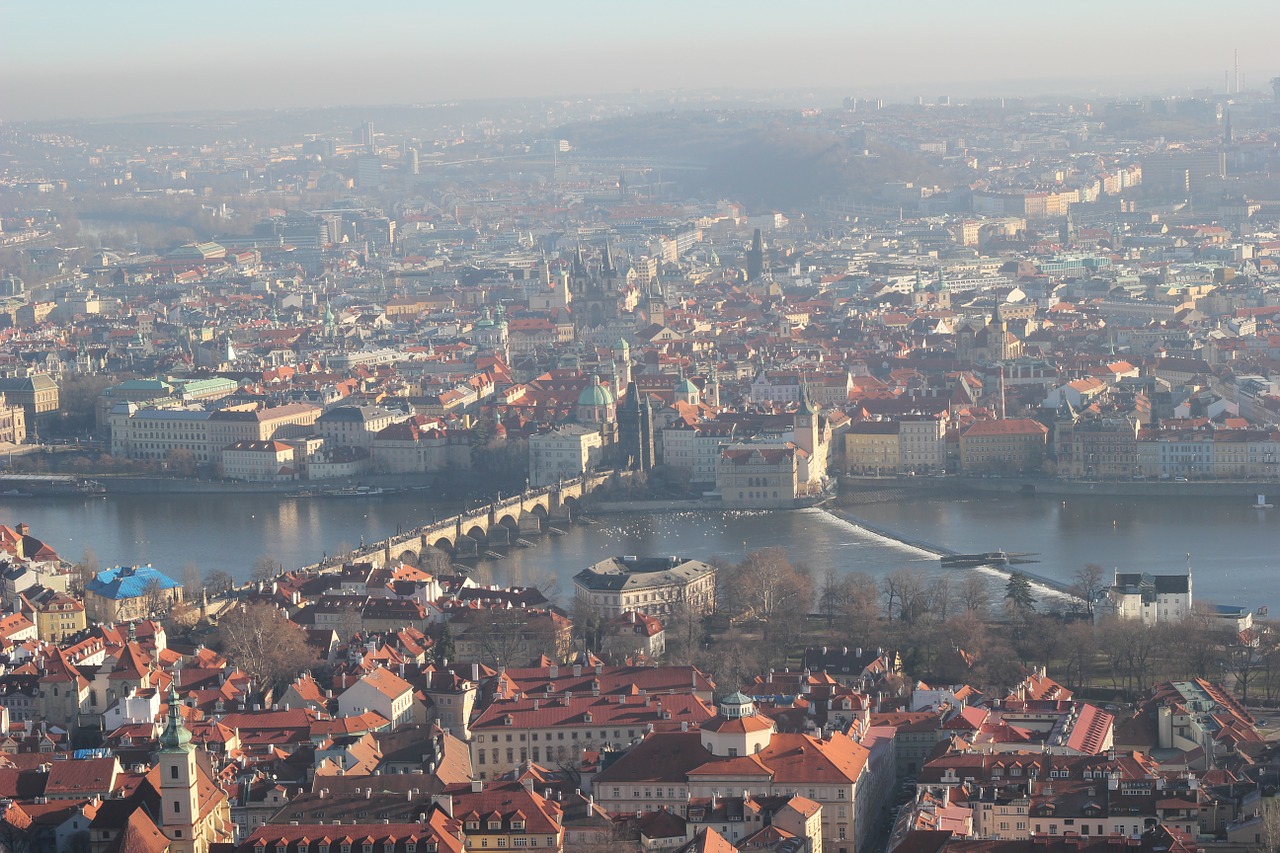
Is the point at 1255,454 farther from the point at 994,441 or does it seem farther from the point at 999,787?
the point at 999,787

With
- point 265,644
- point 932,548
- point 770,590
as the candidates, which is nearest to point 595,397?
point 932,548

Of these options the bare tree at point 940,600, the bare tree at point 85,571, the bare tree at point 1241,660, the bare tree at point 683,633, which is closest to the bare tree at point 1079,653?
the bare tree at point 1241,660

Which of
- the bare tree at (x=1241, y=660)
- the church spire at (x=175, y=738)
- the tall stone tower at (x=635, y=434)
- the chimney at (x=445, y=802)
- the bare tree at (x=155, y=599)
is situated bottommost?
the tall stone tower at (x=635, y=434)

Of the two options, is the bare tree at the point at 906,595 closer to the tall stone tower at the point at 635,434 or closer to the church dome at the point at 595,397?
the tall stone tower at the point at 635,434

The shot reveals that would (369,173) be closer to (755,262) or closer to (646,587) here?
(755,262)

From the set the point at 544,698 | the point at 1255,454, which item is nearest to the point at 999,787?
the point at 544,698
